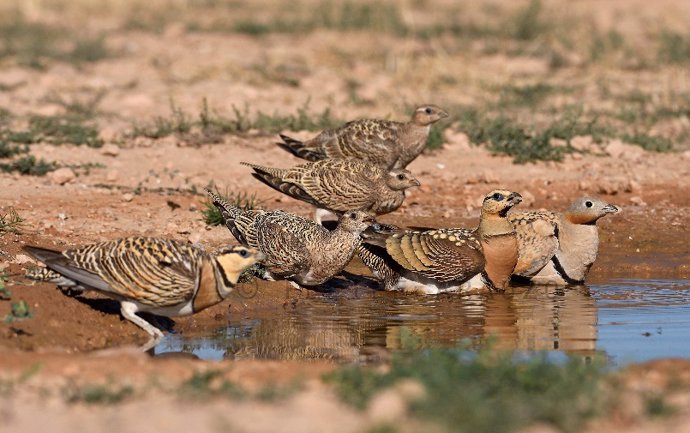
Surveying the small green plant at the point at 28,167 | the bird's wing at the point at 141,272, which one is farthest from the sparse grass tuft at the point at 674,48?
the bird's wing at the point at 141,272

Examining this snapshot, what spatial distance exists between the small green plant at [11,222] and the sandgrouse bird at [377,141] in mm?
2972

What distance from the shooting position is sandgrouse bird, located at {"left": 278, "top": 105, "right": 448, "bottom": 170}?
1201 centimetres

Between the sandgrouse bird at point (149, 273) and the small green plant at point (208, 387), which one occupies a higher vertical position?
the small green plant at point (208, 387)

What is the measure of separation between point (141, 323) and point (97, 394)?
2456 millimetres

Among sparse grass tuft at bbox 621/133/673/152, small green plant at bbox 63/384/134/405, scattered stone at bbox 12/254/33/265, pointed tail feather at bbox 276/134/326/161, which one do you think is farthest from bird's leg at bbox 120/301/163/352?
sparse grass tuft at bbox 621/133/673/152

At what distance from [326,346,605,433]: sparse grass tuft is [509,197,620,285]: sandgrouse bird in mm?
4304

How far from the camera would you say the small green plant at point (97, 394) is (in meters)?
5.86

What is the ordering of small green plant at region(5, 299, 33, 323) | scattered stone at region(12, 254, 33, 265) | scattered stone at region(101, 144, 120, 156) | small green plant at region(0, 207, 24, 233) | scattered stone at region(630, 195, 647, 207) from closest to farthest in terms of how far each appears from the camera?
small green plant at region(5, 299, 33, 323), scattered stone at region(12, 254, 33, 265), small green plant at region(0, 207, 24, 233), scattered stone at region(630, 195, 647, 207), scattered stone at region(101, 144, 120, 156)

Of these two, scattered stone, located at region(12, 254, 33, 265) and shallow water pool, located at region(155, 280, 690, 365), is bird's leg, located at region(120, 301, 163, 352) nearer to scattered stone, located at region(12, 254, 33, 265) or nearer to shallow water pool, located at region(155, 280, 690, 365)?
shallow water pool, located at region(155, 280, 690, 365)

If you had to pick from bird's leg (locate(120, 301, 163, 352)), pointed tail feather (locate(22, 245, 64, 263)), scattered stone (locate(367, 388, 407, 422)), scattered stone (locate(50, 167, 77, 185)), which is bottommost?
scattered stone (locate(50, 167, 77, 185))

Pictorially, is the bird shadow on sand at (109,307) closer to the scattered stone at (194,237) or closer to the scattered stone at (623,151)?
the scattered stone at (194,237)

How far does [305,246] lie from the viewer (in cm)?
998

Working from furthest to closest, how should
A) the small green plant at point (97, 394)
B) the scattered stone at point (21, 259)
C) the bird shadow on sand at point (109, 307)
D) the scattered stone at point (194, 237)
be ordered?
the scattered stone at point (194, 237), the scattered stone at point (21, 259), the bird shadow on sand at point (109, 307), the small green plant at point (97, 394)

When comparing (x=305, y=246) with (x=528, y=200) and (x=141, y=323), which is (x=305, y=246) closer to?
(x=141, y=323)
